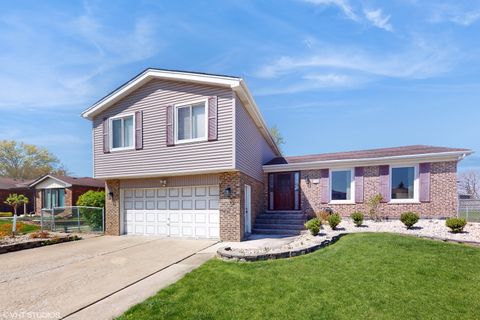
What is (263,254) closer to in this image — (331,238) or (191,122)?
(331,238)

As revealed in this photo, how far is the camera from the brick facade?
37.3 feet

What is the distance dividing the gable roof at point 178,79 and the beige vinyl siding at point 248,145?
0.32 m

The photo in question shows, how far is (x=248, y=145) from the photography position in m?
11.6

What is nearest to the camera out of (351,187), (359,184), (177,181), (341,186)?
(177,181)

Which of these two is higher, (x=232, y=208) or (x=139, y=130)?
(x=139, y=130)

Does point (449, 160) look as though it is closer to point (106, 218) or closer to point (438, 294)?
point (438, 294)

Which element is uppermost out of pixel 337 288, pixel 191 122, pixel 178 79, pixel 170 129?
pixel 178 79

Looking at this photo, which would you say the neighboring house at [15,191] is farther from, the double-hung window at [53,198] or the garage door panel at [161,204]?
the garage door panel at [161,204]

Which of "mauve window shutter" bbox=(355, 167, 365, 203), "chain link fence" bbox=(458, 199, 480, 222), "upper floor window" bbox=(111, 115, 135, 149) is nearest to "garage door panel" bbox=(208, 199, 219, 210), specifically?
"upper floor window" bbox=(111, 115, 135, 149)

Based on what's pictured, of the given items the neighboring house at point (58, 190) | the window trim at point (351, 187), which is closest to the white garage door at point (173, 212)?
the window trim at point (351, 187)

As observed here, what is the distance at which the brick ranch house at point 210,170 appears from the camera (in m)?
9.99

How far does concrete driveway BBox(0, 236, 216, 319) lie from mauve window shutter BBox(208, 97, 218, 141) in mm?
3942

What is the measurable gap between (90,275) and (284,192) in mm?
10054

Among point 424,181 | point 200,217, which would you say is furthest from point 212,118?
point 424,181
